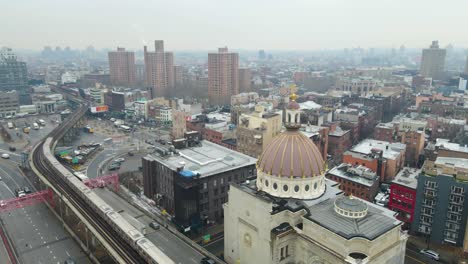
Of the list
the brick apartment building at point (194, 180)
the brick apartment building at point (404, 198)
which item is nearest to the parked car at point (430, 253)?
the brick apartment building at point (404, 198)

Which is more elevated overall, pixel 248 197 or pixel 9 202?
pixel 248 197

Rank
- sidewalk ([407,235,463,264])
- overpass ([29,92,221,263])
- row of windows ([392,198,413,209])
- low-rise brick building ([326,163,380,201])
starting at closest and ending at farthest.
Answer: overpass ([29,92,221,263]), sidewalk ([407,235,463,264]), row of windows ([392,198,413,209]), low-rise brick building ([326,163,380,201])

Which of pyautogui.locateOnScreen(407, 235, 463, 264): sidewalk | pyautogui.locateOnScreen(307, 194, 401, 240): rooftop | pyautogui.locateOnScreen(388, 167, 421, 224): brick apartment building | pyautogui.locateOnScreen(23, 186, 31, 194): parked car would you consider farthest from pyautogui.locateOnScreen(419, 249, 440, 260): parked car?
pyautogui.locateOnScreen(23, 186, 31, 194): parked car

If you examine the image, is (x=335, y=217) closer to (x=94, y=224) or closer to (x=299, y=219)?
(x=299, y=219)

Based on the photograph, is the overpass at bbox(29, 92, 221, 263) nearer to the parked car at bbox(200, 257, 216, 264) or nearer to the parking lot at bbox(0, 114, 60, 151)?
the parked car at bbox(200, 257, 216, 264)

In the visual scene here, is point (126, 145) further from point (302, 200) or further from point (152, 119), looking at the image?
point (302, 200)

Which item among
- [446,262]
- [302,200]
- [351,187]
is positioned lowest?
[446,262]

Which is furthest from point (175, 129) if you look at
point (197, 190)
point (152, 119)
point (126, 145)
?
point (197, 190)
